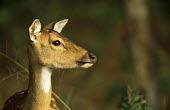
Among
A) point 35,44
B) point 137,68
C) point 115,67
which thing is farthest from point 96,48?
point 35,44

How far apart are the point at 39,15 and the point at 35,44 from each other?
9.61m

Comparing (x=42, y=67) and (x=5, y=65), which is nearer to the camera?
(x=42, y=67)

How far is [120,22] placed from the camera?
16641mm

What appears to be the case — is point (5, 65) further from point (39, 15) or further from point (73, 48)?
point (39, 15)

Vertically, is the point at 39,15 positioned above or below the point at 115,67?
above

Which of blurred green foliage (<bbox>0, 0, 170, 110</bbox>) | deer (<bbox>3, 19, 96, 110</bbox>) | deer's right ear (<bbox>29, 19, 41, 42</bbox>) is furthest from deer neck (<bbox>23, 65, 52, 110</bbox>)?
blurred green foliage (<bbox>0, 0, 170, 110</bbox>)

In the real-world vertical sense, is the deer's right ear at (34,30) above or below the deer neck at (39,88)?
above

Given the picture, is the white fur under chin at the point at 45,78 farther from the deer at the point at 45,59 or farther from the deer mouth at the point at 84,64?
the deer mouth at the point at 84,64

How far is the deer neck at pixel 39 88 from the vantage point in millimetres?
5879

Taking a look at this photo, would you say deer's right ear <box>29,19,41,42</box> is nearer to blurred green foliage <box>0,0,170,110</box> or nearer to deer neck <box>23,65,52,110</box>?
deer neck <box>23,65,52,110</box>

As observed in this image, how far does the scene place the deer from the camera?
588 cm

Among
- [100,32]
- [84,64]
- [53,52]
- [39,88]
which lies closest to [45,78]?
[39,88]

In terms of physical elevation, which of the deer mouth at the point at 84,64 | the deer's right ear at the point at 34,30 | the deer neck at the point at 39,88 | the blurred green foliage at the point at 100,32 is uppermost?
the deer's right ear at the point at 34,30

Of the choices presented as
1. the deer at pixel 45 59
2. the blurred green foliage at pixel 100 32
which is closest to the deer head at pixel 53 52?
the deer at pixel 45 59
